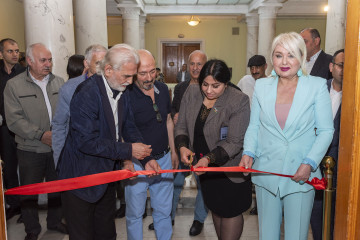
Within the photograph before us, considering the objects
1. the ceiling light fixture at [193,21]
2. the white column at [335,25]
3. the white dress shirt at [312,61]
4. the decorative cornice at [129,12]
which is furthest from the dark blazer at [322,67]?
the ceiling light fixture at [193,21]

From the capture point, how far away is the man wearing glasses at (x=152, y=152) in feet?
9.37

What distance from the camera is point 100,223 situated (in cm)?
261

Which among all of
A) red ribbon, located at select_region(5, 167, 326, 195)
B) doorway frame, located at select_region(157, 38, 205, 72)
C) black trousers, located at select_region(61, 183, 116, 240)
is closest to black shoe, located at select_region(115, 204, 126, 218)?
black trousers, located at select_region(61, 183, 116, 240)

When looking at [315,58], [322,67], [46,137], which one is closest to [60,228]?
[46,137]

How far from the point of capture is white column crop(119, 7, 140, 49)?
12.1 metres

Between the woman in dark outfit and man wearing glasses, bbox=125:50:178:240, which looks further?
man wearing glasses, bbox=125:50:178:240

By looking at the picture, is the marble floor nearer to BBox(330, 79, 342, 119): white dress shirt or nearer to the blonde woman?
the blonde woman

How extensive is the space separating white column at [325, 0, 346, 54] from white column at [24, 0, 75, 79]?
386 centimetres

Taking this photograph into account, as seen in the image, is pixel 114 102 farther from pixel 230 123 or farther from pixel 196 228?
pixel 196 228

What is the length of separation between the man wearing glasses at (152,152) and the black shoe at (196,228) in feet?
2.84

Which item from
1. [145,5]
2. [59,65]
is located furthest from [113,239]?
[145,5]

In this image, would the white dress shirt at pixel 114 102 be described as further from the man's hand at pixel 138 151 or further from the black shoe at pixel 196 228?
the black shoe at pixel 196 228

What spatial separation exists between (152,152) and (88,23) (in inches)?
160

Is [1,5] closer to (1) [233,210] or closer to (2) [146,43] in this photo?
(2) [146,43]
